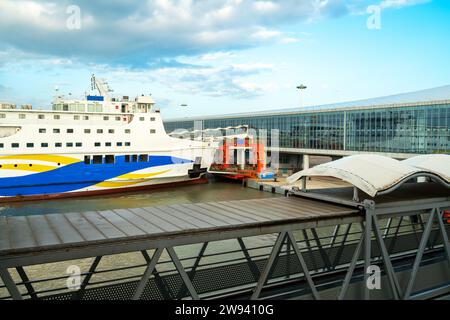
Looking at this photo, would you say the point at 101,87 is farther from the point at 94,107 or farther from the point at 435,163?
the point at 435,163

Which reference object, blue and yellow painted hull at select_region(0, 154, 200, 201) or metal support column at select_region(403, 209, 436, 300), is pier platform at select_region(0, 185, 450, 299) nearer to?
metal support column at select_region(403, 209, 436, 300)

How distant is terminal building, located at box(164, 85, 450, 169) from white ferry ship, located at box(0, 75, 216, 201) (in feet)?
53.0

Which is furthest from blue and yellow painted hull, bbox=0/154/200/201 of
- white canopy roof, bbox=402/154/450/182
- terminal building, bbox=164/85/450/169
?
white canopy roof, bbox=402/154/450/182

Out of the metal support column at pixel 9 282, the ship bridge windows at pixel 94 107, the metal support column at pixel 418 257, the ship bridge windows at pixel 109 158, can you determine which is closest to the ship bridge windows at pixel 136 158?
the ship bridge windows at pixel 109 158

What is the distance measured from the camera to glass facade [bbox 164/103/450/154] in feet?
113

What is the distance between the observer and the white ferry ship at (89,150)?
3080 cm

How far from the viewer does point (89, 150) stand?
33.6m

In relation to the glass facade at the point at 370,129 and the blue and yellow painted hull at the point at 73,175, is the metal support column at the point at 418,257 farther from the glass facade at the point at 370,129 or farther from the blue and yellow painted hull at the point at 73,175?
the blue and yellow painted hull at the point at 73,175

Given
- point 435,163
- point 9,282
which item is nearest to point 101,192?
point 435,163

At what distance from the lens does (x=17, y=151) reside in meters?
30.6

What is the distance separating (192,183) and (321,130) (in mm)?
18393

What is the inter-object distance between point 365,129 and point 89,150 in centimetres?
2930
